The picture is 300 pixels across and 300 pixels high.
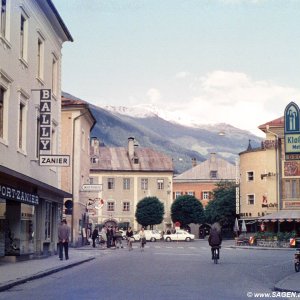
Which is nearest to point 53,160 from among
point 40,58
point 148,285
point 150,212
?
point 40,58

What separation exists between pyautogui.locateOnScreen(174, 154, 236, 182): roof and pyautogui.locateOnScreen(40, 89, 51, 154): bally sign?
267 feet

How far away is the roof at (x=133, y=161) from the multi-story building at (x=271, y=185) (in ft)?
79.1

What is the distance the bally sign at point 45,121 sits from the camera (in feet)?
91.8

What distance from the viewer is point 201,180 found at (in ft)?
358

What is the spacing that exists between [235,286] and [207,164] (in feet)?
317

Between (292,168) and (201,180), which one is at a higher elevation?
(201,180)

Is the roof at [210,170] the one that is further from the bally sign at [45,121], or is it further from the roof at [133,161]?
the bally sign at [45,121]

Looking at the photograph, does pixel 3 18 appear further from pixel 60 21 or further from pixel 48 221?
pixel 48 221

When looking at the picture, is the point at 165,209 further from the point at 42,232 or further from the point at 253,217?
the point at 42,232

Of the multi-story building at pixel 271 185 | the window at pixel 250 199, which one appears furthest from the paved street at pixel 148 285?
the window at pixel 250 199

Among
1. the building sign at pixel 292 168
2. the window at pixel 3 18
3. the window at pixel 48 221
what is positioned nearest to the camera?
the window at pixel 3 18

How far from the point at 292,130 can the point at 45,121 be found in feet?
34.1

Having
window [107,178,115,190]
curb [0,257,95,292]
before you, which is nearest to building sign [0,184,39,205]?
curb [0,257,95,292]

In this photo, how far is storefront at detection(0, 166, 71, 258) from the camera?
980 inches
